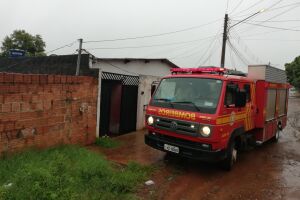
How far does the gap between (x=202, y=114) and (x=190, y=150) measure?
0.85 meters

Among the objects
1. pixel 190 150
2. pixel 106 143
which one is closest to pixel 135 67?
pixel 106 143

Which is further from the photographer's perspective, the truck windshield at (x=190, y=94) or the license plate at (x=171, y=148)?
the license plate at (x=171, y=148)

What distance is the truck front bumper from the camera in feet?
20.5

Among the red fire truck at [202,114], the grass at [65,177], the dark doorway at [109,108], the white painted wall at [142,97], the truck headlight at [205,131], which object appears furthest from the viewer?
the white painted wall at [142,97]

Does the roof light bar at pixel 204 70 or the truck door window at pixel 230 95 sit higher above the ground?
the roof light bar at pixel 204 70

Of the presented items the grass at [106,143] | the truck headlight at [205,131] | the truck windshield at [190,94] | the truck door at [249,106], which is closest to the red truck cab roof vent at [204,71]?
the truck windshield at [190,94]

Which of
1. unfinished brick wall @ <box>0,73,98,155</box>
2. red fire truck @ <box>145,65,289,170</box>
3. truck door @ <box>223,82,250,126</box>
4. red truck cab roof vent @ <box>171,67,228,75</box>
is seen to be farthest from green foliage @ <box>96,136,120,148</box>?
truck door @ <box>223,82,250,126</box>

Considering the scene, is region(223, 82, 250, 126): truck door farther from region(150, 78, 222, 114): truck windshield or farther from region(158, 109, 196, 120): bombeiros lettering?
region(158, 109, 196, 120): bombeiros lettering

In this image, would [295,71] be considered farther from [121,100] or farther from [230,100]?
[230,100]

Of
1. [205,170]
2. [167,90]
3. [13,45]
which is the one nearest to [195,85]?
[167,90]

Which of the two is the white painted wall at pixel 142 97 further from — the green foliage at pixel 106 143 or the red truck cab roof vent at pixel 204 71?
the red truck cab roof vent at pixel 204 71

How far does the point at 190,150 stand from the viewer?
21.0 ft

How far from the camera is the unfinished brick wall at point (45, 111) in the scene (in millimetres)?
6141

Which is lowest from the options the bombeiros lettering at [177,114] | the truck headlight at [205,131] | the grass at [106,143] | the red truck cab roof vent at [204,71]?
the grass at [106,143]
